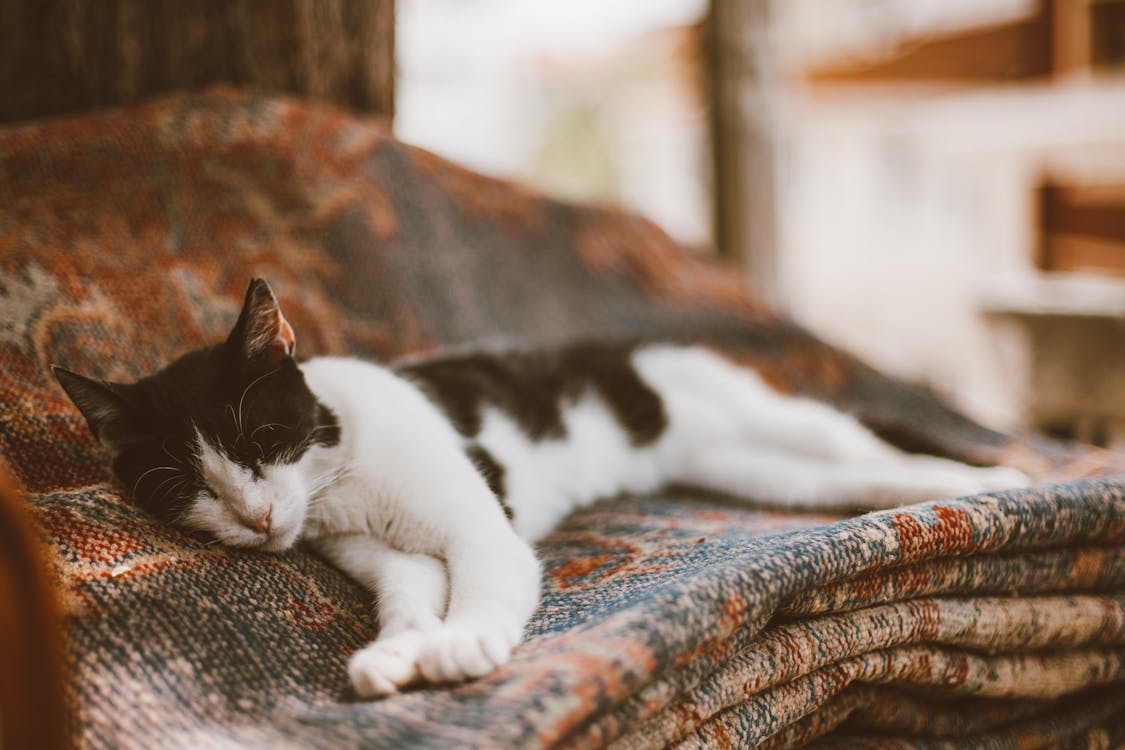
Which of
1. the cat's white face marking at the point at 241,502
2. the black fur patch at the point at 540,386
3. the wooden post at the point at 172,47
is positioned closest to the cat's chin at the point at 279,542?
the cat's white face marking at the point at 241,502

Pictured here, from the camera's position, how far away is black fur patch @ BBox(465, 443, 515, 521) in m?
1.34

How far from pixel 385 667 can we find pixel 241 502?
11.8 inches

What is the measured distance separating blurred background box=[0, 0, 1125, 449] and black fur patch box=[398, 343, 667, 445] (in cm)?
63

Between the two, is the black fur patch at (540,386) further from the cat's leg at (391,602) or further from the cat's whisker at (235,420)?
the cat's whisker at (235,420)

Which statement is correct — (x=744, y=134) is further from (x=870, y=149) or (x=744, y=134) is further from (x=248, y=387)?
(x=248, y=387)

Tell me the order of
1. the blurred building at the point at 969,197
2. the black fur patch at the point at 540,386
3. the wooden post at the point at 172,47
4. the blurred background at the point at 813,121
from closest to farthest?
the black fur patch at the point at 540,386
the wooden post at the point at 172,47
the blurred background at the point at 813,121
the blurred building at the point at 969,197

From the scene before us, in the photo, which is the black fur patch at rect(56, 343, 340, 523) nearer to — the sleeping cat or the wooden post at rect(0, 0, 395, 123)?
the sleeping cat

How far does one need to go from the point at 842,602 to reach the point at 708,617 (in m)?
0.25

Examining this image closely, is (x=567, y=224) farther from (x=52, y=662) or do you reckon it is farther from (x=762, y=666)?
(x=52, y=662)

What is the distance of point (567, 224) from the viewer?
2170 mm

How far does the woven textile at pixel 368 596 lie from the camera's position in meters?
0.87

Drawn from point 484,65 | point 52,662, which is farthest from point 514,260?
point 484,65

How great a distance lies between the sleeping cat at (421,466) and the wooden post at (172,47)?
0.76 m

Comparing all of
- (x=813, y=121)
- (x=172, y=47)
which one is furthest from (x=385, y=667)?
(x=813, y=121)
